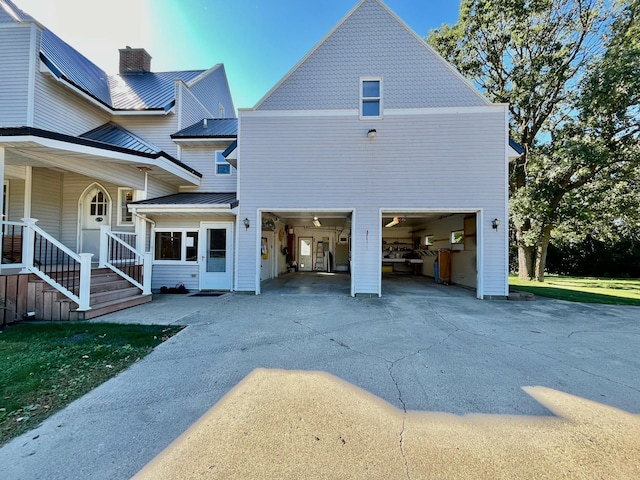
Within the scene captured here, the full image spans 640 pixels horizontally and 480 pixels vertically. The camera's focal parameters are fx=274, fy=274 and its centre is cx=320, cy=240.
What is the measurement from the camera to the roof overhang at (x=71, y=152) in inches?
221

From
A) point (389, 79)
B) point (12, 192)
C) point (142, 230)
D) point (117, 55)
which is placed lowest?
point (142, 230)

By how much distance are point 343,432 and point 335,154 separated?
7.92 metres

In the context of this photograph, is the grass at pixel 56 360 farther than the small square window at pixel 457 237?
No

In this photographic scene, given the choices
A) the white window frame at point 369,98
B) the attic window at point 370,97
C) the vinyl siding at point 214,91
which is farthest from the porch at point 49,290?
the vinyl siding at point 214,91

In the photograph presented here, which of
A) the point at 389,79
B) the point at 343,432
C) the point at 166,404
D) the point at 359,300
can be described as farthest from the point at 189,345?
the point at 389,79

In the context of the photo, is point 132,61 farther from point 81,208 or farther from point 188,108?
point 81,208

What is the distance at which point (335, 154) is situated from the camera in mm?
8922

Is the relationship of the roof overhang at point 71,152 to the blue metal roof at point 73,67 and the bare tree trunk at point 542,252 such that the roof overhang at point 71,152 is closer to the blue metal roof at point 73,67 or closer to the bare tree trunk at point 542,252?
the blue metal roof at point 73,67

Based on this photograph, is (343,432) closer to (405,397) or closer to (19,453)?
(405,397)

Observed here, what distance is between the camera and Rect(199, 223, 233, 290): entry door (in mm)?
9695

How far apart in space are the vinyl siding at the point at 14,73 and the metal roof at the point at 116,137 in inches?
69.7

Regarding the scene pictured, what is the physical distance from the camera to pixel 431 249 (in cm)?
1429

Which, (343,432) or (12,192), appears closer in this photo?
(343,432)

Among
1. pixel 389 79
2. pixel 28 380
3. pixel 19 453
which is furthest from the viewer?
pixel 389 79
